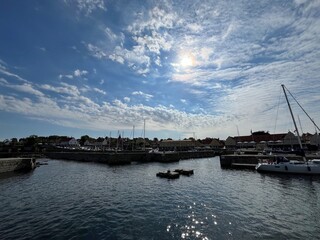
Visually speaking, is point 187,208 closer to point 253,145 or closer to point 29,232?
point 29,232

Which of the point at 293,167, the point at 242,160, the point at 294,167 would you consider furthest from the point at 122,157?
the point at 294,167

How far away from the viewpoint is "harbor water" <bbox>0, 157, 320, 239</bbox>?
647 inches

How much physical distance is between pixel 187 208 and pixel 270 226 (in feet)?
26.9

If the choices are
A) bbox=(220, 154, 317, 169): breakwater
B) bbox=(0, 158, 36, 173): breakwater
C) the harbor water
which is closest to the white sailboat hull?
bbox=(220, 154, 317, 169): breakwater

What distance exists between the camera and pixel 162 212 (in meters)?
21.4

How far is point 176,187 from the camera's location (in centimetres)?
3384

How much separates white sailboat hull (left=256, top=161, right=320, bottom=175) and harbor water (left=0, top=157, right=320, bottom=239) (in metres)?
11.6

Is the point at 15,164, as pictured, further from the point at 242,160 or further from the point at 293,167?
the point at 293,167

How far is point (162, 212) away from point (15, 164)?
2032 inches

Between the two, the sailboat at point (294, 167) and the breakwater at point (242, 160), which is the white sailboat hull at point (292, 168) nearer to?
the sailboat at point (294, 167)

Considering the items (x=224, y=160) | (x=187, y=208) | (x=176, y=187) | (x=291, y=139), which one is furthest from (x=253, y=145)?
(x=187, y=208)

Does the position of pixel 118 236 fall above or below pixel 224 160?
below

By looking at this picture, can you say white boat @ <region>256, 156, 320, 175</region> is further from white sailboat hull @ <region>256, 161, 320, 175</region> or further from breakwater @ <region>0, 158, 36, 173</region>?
breakwater @ <region>0, 158, 36, 173</region>

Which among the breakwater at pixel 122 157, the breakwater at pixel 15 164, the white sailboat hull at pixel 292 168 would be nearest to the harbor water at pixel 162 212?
the white sailboat hull at pixel 292 168
